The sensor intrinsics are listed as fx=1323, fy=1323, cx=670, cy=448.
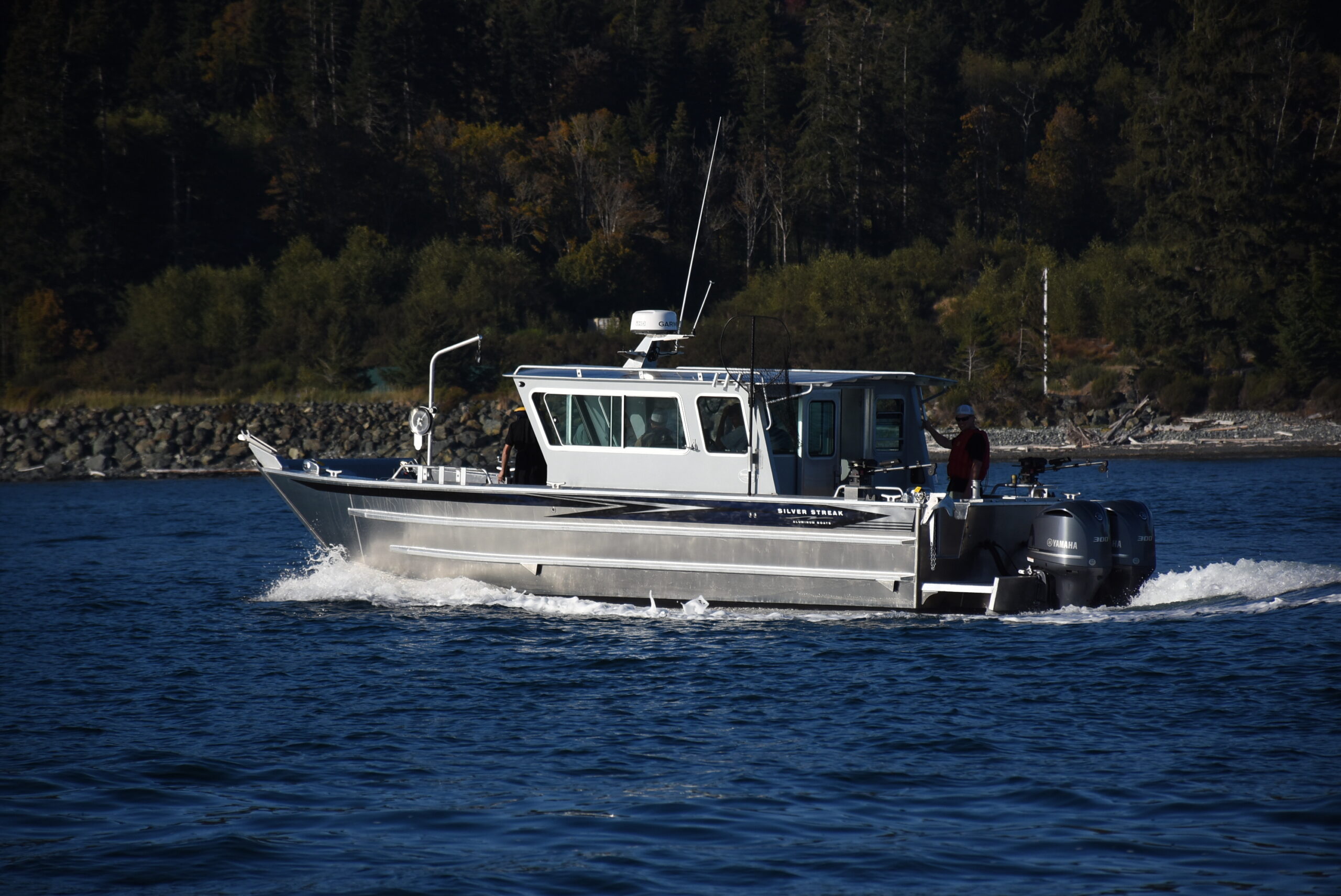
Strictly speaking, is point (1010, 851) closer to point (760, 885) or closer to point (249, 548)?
point (760, 885)

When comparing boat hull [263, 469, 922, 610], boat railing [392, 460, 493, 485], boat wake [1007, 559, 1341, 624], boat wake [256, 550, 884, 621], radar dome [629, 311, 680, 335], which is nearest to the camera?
boat hull [263, 469, 922, 610]

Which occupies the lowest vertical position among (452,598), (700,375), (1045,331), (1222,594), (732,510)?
(452,598)

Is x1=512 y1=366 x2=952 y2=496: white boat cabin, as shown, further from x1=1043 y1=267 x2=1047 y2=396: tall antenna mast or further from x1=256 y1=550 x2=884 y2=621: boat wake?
x1=1043 y1=267 x2=1047 y2=396: tall antenna mast

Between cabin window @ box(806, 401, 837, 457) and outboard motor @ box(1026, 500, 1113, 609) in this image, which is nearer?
Answer: outboard motor @ box(1026, 500, 1113, 609)

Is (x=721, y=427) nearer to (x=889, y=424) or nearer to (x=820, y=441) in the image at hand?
(x=820, y=441)

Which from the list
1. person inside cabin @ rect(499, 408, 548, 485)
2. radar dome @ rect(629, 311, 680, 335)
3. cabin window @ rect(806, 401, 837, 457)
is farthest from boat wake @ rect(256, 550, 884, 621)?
radar dome @ rect(629, 311, 680, 335)

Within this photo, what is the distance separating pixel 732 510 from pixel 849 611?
161 cm

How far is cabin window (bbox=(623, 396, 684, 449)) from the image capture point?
14.5m

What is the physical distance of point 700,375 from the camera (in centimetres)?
1430

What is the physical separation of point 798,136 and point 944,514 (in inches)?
2038

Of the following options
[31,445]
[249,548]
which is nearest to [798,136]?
[31,445]

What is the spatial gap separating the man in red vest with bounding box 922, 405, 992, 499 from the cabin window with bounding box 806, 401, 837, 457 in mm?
1249

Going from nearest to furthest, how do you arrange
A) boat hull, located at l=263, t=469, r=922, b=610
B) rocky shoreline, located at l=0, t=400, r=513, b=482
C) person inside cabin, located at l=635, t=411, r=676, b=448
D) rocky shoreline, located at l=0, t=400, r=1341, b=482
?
boat hull, located at l=263, t=469, r=922, b=610 → person inside cabin, located at l=635, t=411, r=676, b=448 → rocky shoreline, located at l=0, t=400, r=513, b=482 → rocky shoreline, located at l=0, t=400, r=1341, b=482

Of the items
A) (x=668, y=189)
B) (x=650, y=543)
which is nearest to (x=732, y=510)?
(x=650, y=543)
